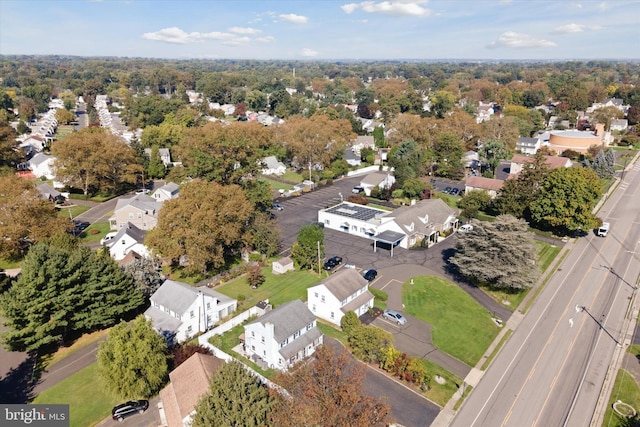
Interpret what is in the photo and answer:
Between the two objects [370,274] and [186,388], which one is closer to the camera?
[186,388]

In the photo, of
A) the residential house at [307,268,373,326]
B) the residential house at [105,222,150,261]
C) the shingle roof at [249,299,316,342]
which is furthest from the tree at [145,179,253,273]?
the shingle roof at [249,299,316,342]

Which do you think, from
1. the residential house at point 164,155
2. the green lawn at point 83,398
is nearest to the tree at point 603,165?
the green lawn at point 83,398

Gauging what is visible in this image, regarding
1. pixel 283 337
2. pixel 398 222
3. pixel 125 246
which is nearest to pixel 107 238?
pixel 125 246

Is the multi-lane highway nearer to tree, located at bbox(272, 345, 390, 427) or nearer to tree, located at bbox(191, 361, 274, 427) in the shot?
tree, located at bbox(272, 345, 390, 427)

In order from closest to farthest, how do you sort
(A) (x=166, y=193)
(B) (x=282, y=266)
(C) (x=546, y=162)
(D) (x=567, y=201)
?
(B) (x=282, y=266)
(D) (x=567, y=201)
(A) (x=166, y=193)
(C) (x=546, y=162)

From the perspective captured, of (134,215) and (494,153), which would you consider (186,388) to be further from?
(494,153)

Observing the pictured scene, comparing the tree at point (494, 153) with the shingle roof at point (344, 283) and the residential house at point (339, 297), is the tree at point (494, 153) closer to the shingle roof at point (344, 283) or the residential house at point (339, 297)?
the shingle roof at point (344, 283)
